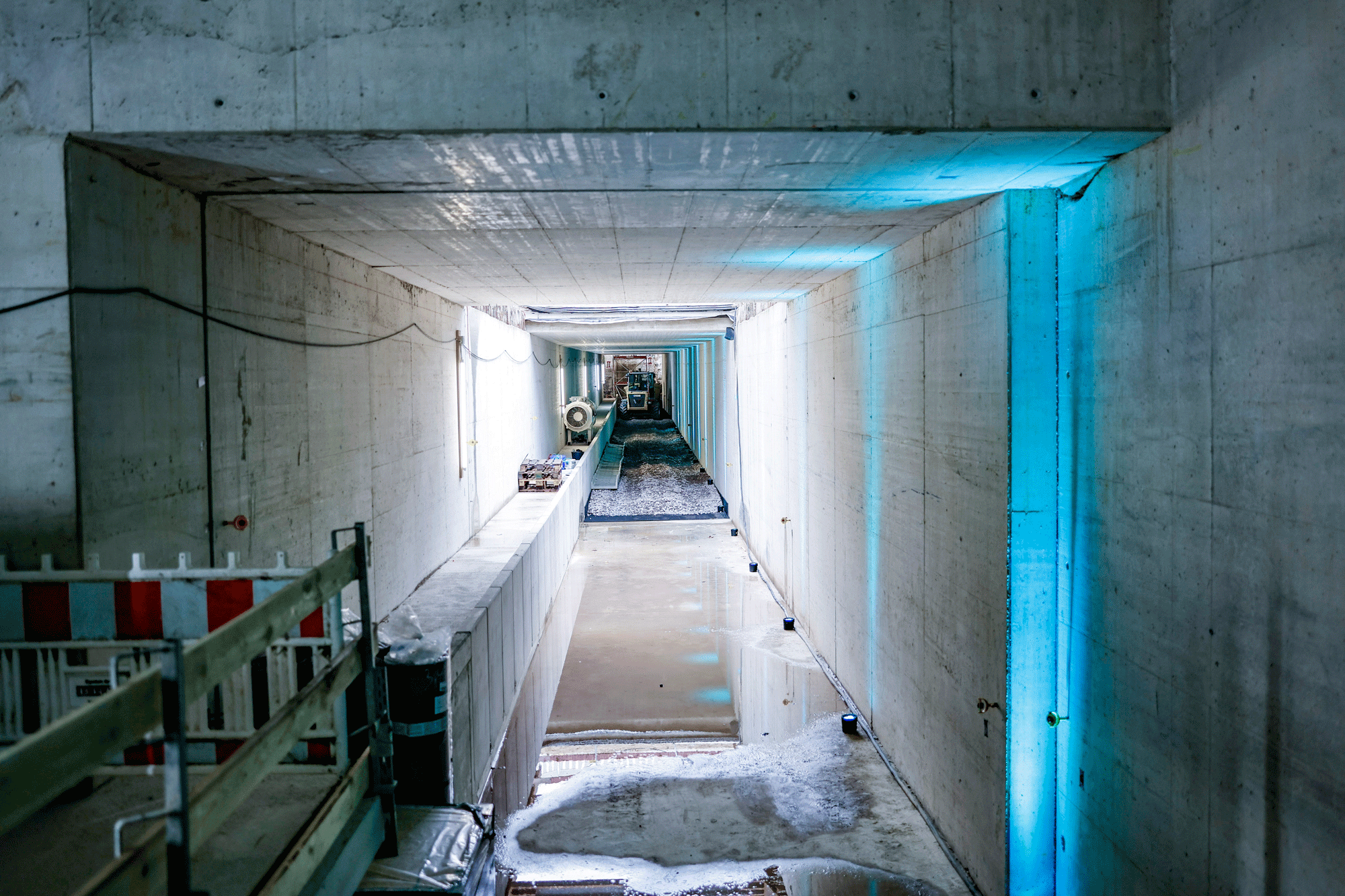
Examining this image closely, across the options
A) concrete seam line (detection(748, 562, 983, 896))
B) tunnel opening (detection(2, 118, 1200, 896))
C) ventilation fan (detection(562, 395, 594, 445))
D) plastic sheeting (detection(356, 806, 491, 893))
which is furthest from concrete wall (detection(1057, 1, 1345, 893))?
ventilation fan (detection(562, 395, 594, 445))

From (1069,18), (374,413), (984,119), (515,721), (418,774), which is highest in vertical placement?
(1069,18)

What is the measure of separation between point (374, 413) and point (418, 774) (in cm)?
360

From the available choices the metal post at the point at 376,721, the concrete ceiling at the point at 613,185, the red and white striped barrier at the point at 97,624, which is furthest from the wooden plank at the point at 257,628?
the concrete ceiling at the point at 613,185

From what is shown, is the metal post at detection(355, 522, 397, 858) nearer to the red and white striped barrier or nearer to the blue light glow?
the red and white striped barrier

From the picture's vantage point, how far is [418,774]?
375 cm

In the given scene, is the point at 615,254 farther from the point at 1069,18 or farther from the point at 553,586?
the point at 553,586

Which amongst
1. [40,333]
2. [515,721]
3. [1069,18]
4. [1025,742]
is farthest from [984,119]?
[515,721]

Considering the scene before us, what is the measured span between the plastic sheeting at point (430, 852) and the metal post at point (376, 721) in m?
0.10

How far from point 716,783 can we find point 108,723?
482 cm

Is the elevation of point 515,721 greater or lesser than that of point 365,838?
lesser

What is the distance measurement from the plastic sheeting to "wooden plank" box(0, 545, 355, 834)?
127 centimetres

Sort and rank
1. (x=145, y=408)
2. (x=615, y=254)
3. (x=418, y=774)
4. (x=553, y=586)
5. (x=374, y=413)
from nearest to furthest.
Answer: (x=145, y=408)
(x=418, y=774)
(x=615, y=254)
(x=374, y=413)
(x=553, y=586)

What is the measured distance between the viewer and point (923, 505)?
5141 mm

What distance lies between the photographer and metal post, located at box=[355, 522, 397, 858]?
2.91 metres
